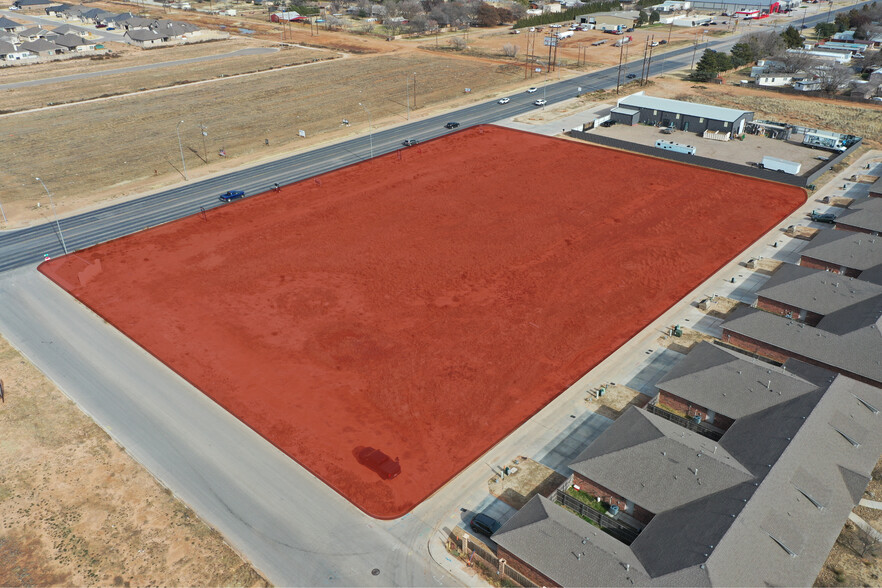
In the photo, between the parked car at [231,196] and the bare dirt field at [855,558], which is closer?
the bare dirt field at [855,558]

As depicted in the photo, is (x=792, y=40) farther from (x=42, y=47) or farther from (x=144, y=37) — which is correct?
(x=42, y=47)

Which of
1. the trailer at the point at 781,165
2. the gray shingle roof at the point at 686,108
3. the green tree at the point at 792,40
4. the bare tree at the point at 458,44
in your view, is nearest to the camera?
the trailer at the point at 781,165

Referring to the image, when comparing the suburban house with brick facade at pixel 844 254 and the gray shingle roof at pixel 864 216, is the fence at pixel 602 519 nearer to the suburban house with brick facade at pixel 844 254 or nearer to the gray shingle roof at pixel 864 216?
the suburban house with brick facade at pixel 844 254

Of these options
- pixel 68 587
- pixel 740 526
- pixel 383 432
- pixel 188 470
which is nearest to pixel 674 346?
pixel 740 526

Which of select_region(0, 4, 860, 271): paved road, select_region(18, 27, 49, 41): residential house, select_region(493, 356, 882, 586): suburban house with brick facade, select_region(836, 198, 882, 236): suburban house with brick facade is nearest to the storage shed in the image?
select_region(0, 4, 860, 271): paved road

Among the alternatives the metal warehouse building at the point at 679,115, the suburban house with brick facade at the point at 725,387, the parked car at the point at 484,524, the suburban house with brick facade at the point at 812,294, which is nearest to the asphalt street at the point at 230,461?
the parked car at the point at 484,524

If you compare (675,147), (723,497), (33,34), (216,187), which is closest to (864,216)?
(675,147)

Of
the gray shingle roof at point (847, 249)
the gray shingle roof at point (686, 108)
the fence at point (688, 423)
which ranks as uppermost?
the gray shingle roof at point (686, 108)
